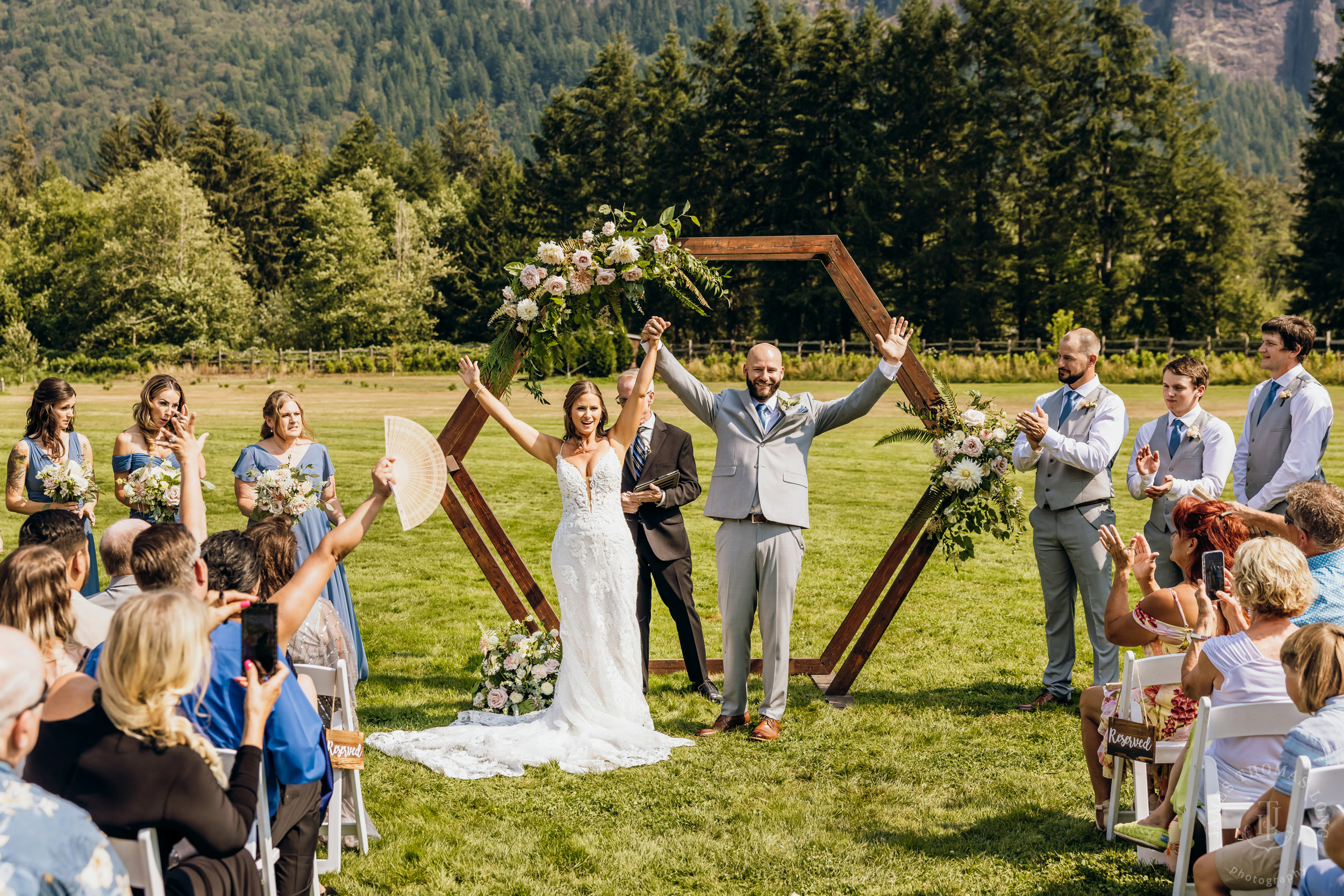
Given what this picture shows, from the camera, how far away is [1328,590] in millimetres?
4660

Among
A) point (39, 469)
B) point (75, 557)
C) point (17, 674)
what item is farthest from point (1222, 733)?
point (39, 469)

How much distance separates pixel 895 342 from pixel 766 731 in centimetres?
249

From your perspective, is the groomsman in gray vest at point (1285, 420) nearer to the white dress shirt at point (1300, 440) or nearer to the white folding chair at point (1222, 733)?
the white dress shirt at point (1300, 440)

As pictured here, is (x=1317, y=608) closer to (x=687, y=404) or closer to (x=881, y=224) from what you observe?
(x=687, y=404)

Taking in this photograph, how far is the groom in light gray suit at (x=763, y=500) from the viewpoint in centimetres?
650

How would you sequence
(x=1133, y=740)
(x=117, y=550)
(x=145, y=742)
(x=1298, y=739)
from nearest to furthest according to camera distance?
(x=145, y=742)
(x=1298, y=739)
(x=1133, y=740)
(x=117, y=550)

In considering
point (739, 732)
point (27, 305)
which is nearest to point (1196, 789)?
point (739, 732)

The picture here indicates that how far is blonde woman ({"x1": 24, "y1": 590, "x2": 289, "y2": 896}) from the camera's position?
290 cm

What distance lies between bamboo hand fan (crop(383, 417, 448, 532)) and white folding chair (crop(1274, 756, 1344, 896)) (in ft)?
10.1

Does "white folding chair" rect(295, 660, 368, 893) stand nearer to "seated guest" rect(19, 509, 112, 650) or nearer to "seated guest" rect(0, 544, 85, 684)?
"seated guest" rect(19, 509, 112, 650)

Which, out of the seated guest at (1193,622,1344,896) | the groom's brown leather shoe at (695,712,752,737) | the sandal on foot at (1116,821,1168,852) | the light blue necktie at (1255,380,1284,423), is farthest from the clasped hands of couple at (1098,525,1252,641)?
the groom's brown leather shoe at (695,712,752,737)

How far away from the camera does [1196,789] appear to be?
3990 mm

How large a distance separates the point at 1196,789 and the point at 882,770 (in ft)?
7.44

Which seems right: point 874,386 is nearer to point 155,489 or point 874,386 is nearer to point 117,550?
point 117,550
